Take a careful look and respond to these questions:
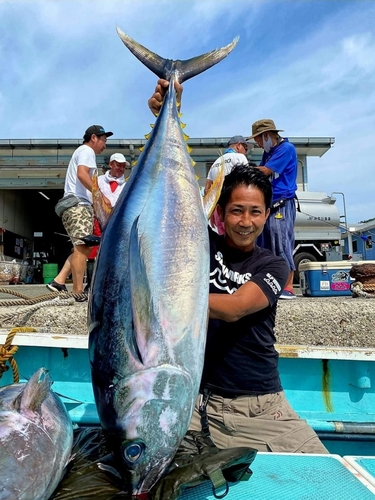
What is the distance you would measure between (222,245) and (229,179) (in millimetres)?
323

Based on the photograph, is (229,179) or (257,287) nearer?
(257,287)

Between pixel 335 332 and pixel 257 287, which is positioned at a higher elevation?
pixel 257 287

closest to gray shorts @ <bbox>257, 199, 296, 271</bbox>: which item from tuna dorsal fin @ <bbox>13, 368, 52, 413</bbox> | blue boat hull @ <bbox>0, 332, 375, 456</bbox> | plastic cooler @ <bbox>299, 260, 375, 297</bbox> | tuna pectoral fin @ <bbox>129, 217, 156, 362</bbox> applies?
blue boat hull @ <bbox>0, 332, 375, 456</bbox>

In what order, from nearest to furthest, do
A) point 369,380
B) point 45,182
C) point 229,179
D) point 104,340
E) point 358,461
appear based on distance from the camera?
point 104,340 → point 358,461 → point 229,179 → point 369,380 → point 45,182

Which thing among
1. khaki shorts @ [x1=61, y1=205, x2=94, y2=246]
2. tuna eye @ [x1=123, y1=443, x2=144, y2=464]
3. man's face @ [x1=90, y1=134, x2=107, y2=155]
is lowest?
tuna eye @ [x1=123, y1=443, x2=144, y2=464]

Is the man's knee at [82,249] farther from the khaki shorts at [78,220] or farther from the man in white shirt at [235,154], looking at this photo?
the man in white shirt at [235,154]

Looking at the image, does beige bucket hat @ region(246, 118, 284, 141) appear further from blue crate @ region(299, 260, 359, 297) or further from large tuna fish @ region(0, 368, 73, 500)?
large tuna fish @ region(0, 368, 73, 500)

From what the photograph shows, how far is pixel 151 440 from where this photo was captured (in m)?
1.03

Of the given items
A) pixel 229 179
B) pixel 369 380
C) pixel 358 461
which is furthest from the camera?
pixel 369 380

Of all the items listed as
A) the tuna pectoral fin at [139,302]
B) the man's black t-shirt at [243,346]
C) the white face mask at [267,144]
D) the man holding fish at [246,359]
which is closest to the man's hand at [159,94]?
the man holding fish at [246,359]

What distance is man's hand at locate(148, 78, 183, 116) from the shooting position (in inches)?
75.7

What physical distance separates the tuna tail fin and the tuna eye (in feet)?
5.35

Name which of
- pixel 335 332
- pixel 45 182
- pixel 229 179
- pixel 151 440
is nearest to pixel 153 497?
pixel 151 440

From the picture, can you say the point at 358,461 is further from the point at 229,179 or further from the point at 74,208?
the point at 74,208
